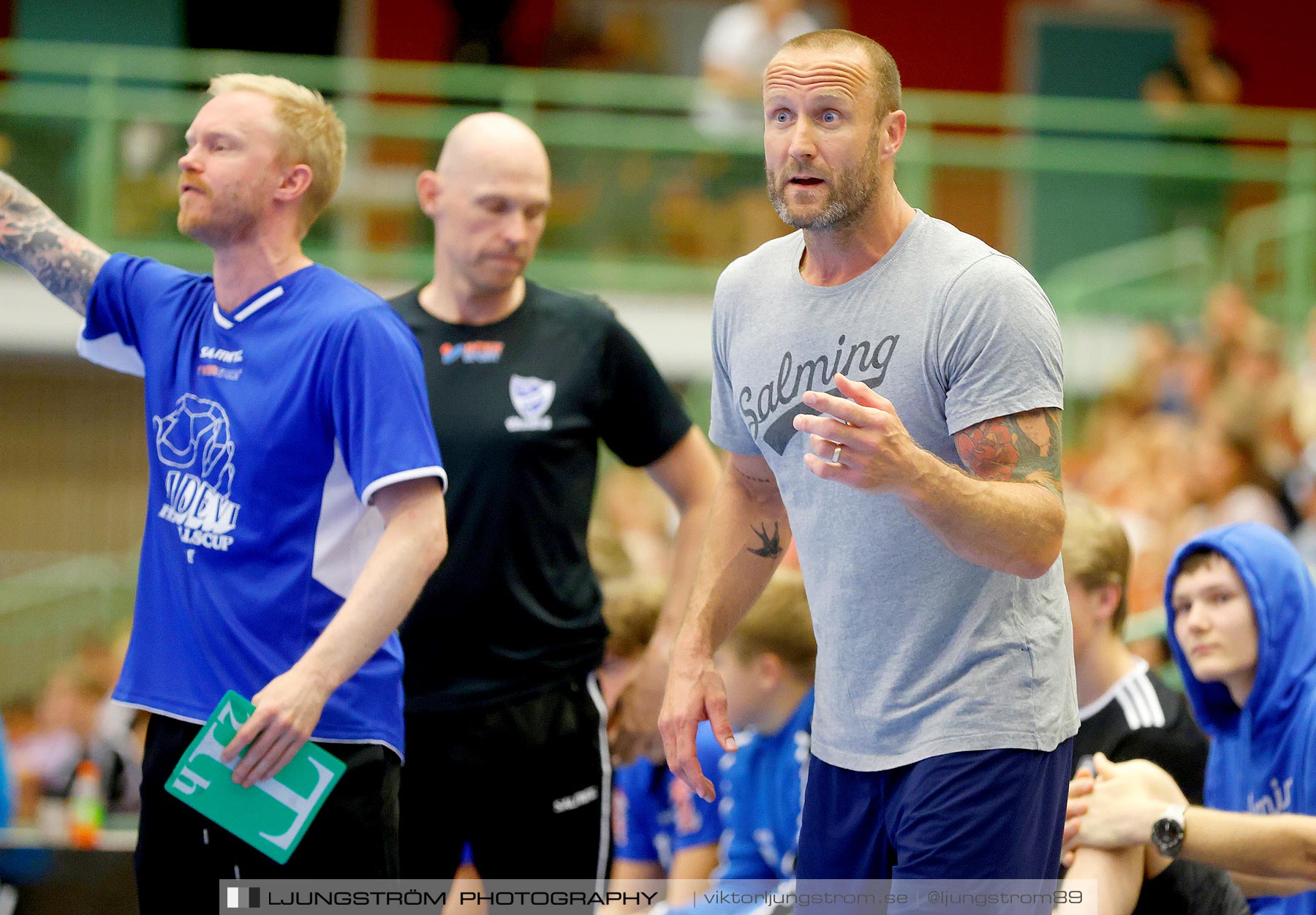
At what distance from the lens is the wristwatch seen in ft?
10.6

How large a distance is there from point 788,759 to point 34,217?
8.12 ft

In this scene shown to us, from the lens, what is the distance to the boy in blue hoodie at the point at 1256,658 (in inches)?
145

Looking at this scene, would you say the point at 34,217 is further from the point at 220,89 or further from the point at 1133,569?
the point at 1133,569

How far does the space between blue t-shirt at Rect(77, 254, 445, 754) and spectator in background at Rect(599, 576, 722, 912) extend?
1.76m

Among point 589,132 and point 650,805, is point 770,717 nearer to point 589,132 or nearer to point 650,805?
point 650,805

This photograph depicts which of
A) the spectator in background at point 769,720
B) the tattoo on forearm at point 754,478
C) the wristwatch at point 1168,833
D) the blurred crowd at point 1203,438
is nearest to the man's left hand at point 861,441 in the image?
the tattoo on forearm at point 754,478

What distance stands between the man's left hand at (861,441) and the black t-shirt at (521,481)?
162 cm

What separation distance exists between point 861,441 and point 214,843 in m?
1.51

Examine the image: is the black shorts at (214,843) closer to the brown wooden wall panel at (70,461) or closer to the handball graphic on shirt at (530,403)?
the handball graphic on shirt at (530,403)

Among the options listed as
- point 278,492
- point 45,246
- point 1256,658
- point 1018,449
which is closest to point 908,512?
point 1018,449

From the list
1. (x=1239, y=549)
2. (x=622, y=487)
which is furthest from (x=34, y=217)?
(x=622, y=487)

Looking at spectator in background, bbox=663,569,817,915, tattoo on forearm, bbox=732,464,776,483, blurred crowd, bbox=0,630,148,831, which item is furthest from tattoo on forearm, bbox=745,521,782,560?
blurred crowd, bbox=0,630,148,831

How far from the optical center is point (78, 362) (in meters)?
11.6

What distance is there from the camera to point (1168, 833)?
325 cm
